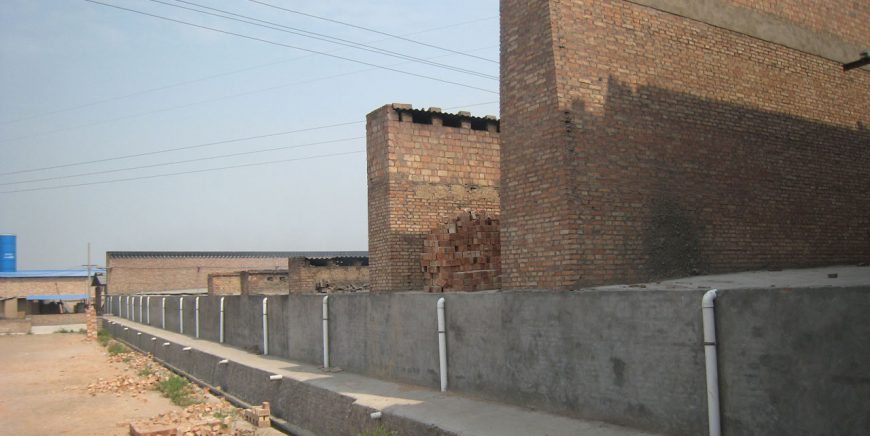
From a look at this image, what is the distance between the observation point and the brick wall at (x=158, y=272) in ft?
155

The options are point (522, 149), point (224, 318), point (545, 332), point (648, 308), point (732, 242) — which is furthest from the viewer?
point (224, 318)

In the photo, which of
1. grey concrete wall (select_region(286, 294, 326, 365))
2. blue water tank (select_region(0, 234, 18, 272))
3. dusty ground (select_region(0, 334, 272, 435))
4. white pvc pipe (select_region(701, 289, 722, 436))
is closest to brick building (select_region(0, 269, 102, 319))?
blue water tank (select_region(0, 234, 18, 272))

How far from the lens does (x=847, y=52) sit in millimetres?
11375

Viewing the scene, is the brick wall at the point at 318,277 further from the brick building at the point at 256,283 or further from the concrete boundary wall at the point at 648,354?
the concrete boundary wall at the point at 648,354

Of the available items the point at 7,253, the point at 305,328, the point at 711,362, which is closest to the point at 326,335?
the point at 305,328

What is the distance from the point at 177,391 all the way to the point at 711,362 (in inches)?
473

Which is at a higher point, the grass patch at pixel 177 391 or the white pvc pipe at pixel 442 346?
the white pvc pipe at pixel 442 346

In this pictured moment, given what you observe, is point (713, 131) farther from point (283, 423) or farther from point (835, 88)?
point (283, 423)

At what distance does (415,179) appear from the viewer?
41.8 feet

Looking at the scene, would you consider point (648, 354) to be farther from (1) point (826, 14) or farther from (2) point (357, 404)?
(1) point (826, 14)

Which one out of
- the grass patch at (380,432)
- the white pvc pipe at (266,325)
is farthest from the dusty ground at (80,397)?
the grass patch at (380,432)

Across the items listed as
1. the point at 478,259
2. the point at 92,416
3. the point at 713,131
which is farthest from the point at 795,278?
the point at 92,416

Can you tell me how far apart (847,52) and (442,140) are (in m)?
7.08

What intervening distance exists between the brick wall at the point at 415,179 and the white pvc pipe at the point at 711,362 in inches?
304
